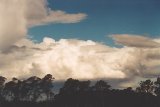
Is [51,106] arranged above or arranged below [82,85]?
below

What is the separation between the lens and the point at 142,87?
7539 inches

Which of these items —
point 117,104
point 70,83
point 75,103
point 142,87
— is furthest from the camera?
point 142,87

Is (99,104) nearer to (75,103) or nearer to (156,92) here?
(75,103)

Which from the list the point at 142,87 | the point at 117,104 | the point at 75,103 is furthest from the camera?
the point at 142,87

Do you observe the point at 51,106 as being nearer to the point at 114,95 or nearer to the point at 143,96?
the point at 114,95

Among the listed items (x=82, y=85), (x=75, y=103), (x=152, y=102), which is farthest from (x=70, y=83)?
(x=152, y=102)

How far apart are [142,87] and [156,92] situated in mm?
9068

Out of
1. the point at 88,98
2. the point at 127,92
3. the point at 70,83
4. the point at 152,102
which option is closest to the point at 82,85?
the point at 70,83

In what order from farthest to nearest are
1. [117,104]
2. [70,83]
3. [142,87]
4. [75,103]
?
[142,87]
[70,83]
[75,103]
[117,104]

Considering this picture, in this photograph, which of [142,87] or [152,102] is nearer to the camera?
[152,102]

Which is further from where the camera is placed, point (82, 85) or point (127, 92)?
point (82, 85)

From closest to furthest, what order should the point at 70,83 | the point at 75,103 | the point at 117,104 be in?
1. the point at 117,104
2. the point at 75,103
3. the point at 70,83

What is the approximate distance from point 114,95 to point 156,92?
1501 inches

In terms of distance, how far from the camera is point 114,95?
6260 inches
